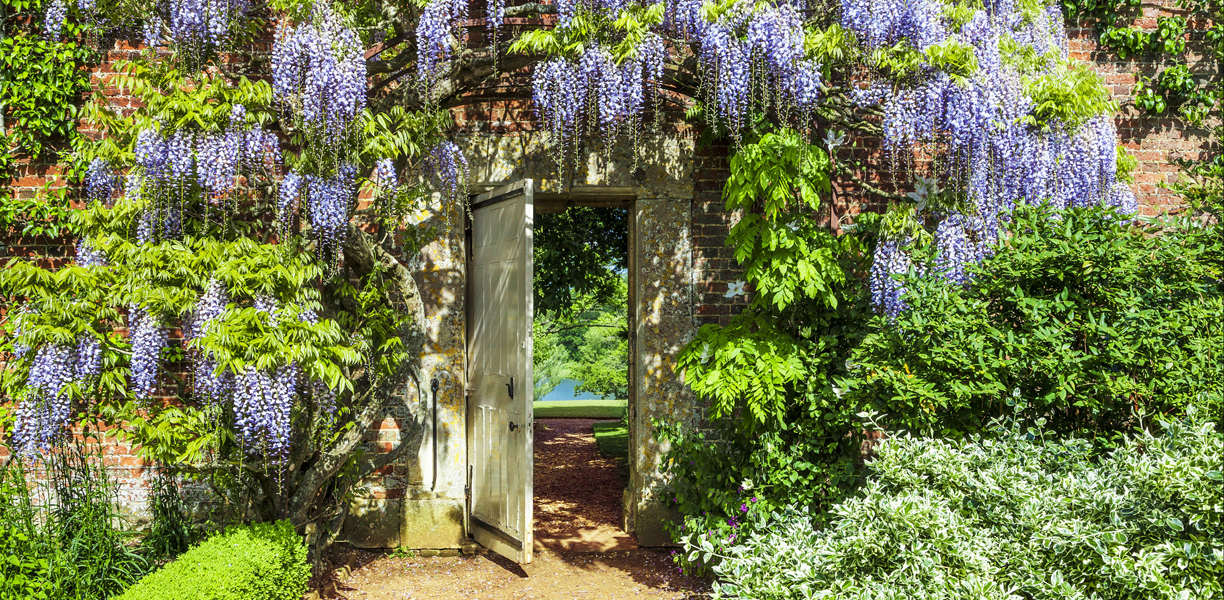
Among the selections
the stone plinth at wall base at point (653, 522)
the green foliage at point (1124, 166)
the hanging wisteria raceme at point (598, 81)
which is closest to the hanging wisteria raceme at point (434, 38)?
the hanging wisteria raceme at point (598, 81)

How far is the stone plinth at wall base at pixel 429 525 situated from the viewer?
444 centimetres

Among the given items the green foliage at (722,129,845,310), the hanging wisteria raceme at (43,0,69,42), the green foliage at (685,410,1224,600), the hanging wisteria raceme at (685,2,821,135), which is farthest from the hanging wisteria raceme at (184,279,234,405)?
the hanging wisteria raceme at (685,2,821,135)

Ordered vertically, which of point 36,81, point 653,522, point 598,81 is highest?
point 36,81

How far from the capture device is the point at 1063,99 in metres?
3.64

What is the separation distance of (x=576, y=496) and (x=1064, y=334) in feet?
12.9

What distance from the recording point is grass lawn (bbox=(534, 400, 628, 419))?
1177 centimetres

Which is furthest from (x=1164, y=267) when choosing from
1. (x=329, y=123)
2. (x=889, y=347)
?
(x=329, y=123)

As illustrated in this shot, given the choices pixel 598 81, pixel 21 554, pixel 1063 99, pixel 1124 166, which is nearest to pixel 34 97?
pixel 21 554

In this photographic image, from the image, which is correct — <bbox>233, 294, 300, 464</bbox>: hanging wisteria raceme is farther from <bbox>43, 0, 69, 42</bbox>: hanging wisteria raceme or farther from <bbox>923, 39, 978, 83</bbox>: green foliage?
<bbox>923, 39, 978, 83</bbox>: green foliage

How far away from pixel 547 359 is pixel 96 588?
30.5 ft

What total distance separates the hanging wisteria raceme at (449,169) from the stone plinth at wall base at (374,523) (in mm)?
1730

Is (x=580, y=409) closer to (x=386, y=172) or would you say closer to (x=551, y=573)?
(x=551, y=573)

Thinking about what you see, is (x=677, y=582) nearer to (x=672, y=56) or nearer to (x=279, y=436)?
(x=279, y=436)

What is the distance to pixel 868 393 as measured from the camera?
3.32 metres
